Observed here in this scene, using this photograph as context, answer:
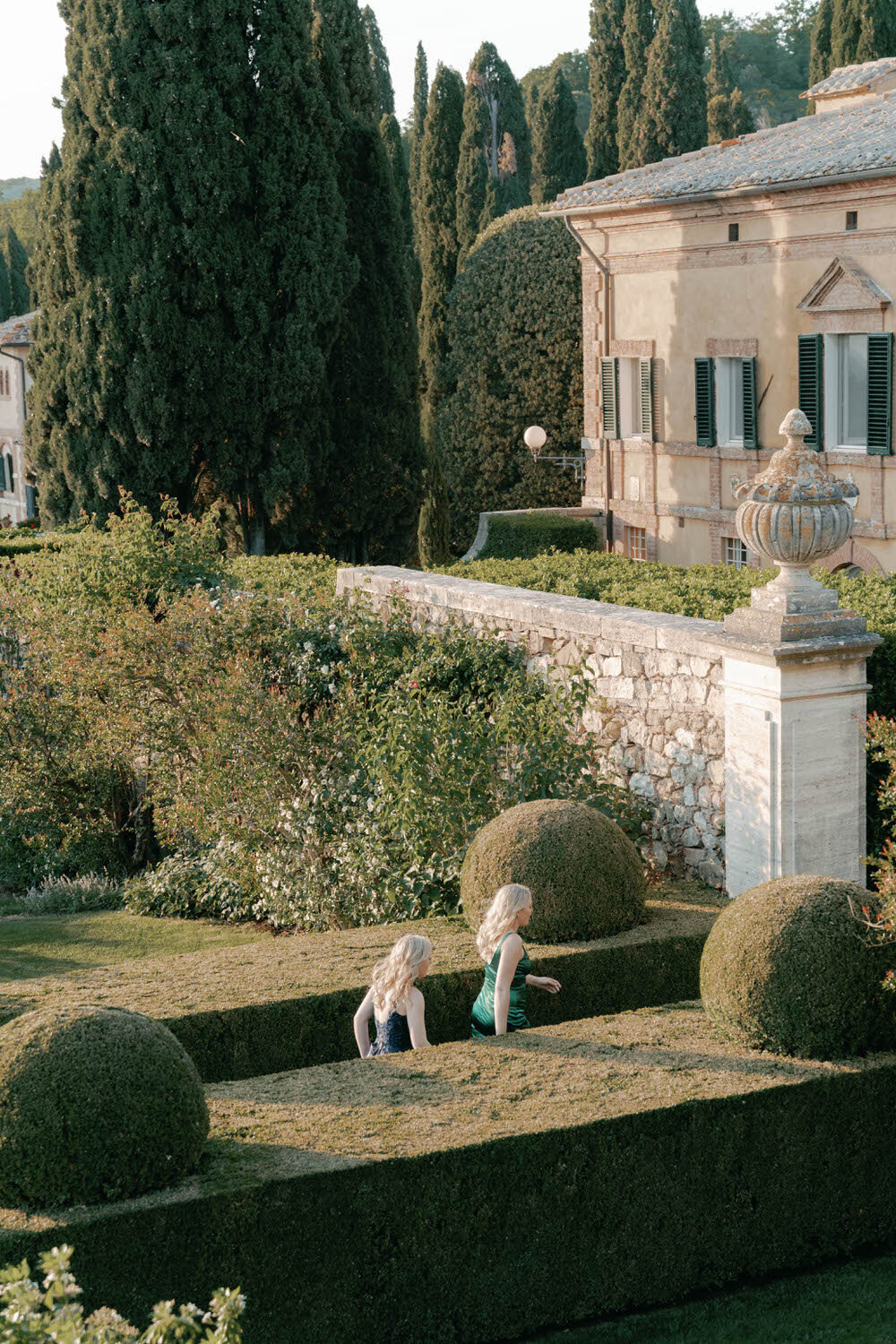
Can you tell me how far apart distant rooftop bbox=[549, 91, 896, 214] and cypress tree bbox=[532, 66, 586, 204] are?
17248 millimetres

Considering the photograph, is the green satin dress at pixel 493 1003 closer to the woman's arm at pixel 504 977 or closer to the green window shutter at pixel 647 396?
the woman's arm at pixel 504 977

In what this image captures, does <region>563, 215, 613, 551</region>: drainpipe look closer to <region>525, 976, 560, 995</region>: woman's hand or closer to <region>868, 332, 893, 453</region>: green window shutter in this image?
<region>868, 332, 893, 453</region>: green window shutter

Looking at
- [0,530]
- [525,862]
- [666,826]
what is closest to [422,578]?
[666,826]

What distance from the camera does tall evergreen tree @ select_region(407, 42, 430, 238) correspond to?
3975 centimetres

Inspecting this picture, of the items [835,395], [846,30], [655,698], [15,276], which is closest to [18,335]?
[15,276]

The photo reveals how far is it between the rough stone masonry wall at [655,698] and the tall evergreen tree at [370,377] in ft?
41.6

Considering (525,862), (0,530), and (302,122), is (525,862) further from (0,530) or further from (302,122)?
(0,530)

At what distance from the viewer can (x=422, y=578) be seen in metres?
12.1

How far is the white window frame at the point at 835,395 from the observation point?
66.6 ft

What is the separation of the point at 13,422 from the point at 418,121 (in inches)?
577

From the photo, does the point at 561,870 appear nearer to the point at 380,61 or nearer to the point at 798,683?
the point at 798,683

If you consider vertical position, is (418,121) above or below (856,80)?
above

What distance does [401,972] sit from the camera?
6.82 m

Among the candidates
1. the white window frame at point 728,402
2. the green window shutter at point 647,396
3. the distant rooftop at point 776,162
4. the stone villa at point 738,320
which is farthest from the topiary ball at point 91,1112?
the green window shutter at point 647,396
